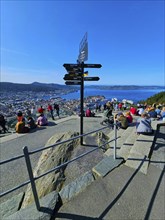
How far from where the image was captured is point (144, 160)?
3773 millimetres

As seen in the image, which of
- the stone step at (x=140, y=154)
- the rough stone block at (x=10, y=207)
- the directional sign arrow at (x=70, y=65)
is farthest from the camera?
the directional sign arrow at (x=70, y=65)

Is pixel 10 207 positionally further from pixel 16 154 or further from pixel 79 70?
pixel 79 70

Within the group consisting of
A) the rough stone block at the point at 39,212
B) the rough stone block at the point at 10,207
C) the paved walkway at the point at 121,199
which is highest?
the rough stone block at the point at 39,212

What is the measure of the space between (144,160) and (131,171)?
733 mm

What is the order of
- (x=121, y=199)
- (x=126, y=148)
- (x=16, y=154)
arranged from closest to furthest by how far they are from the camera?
1. (x=121, y=199)
2. (x=126, y=148)
3. (x=16, y=154)

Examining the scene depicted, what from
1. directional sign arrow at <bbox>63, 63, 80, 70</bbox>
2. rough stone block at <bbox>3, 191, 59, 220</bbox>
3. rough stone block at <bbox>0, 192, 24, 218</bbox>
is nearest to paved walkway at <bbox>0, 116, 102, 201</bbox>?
rough stone block at <bbox>0, 192, 24, 218</bbox>

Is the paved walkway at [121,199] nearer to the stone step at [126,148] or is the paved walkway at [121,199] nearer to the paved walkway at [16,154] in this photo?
the stone step at [126,148]

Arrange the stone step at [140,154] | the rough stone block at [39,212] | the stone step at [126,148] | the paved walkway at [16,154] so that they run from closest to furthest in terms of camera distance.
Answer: the rough stone block at [39,212] → the stone step at [140,154] → the paved walkway at [16,154] → the stone step at [126,148]

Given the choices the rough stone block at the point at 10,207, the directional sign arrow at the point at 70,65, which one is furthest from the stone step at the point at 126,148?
the directional sign arrow at the point at 70,65

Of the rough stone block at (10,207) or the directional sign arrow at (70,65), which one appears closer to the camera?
the rough stone block at (10,207)

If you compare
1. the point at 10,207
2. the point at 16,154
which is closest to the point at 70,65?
the point at 10,207

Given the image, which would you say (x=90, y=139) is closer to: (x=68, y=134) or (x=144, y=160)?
(x=68, y=134)

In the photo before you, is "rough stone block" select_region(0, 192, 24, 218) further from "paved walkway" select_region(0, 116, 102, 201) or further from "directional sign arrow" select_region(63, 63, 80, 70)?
"directional sign arrow" select_region(63, 63, 80, 70)

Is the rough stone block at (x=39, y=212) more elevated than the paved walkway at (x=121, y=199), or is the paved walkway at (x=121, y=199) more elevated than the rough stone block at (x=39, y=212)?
the rough stone block at (x=39, y=212)
